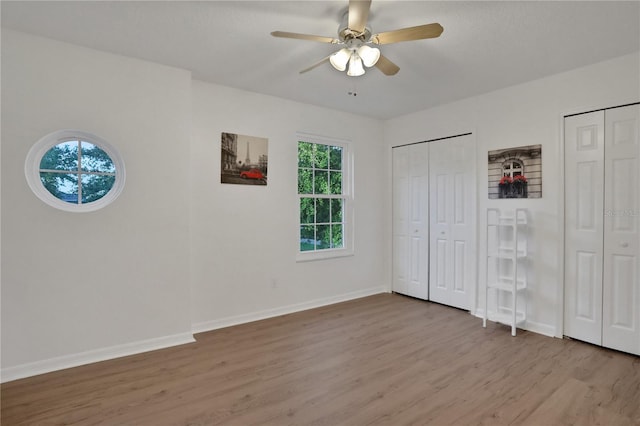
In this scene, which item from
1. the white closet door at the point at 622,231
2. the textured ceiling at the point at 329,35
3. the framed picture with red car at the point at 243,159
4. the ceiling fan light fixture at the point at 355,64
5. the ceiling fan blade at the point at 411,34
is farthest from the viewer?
the framed picture with red car at the point at 243,159

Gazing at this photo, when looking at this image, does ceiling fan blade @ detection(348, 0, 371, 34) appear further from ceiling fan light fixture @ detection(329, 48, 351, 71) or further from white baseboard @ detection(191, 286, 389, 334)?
white baseboard @ detection(191, 286, 389, 334)

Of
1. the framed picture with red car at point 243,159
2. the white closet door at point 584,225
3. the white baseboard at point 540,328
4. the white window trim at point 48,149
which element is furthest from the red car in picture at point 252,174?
the white baseboard at point 540,328

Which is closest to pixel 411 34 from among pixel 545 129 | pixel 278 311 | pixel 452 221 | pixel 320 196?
pixel 545 129

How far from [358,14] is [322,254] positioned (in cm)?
310

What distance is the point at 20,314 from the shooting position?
258cm

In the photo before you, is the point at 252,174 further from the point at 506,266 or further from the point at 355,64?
the point at 506,266

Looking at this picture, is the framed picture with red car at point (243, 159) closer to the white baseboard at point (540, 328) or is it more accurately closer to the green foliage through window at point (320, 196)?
the green foliage through window at point (320, 196)

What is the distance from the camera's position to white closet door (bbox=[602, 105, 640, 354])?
115 inches

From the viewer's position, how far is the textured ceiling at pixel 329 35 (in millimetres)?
2264

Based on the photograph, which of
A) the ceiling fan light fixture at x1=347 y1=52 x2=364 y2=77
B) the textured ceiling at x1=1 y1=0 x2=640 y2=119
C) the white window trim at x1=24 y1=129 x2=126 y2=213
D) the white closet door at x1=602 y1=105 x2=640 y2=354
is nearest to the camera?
the textured ceiling at x1=1 y1=0 x2=640 y2=119

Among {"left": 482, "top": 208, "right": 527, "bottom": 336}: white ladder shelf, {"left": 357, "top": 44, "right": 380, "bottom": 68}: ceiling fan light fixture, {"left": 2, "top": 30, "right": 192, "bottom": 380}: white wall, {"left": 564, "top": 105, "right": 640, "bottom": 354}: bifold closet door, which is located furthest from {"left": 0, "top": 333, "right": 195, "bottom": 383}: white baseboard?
{"left": 564, "top": 105, "right": 640, "bottom": 354}: bifold closet door

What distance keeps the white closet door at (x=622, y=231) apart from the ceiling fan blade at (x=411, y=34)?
223 cm

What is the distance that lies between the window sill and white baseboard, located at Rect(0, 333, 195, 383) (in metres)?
1.60

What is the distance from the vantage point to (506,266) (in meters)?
3.79
